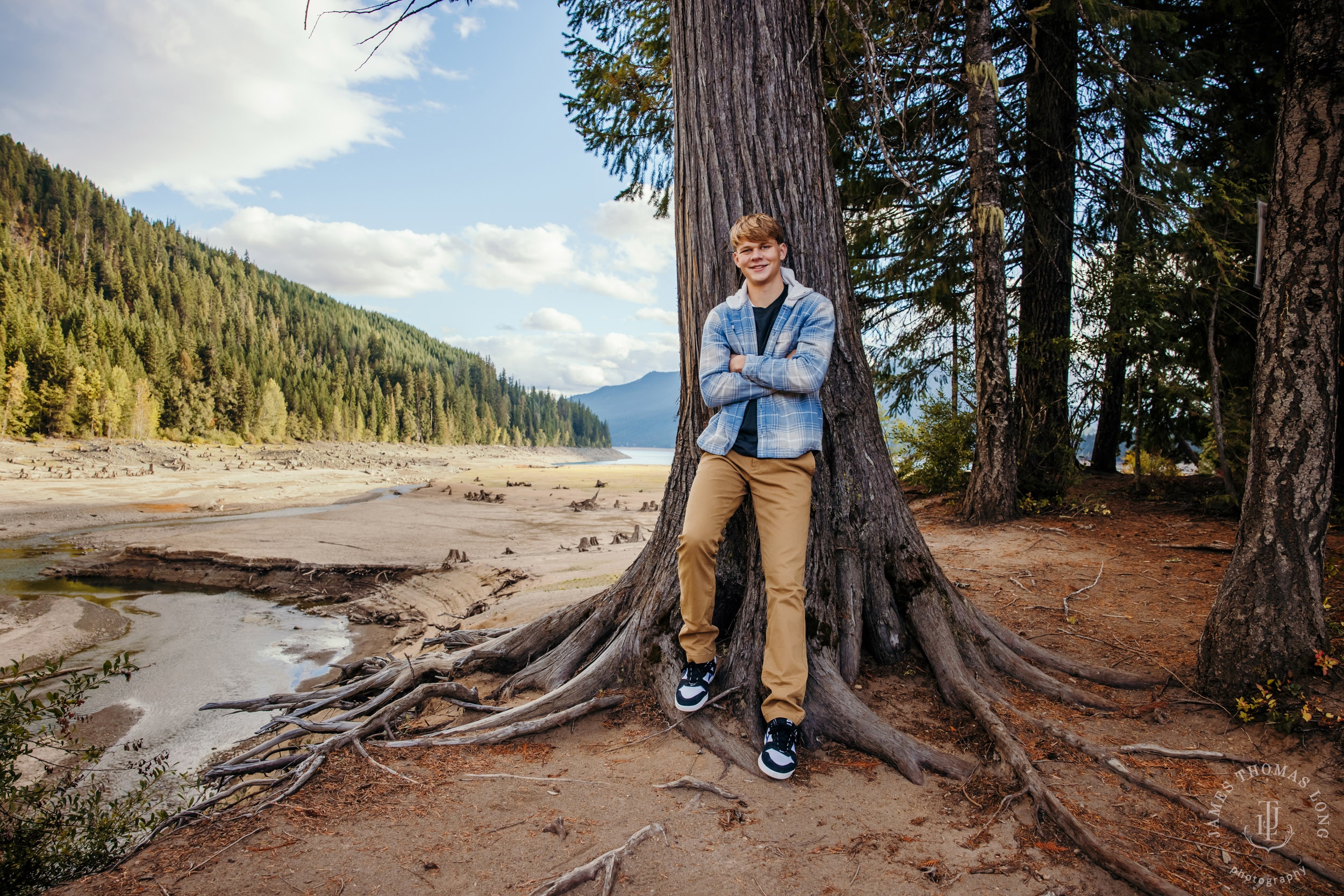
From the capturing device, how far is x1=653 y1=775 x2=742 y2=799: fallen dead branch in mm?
2535

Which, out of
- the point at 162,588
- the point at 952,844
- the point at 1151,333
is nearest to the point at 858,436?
the point at 952,844

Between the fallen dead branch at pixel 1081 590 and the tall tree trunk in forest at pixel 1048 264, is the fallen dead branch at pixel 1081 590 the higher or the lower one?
the lower one

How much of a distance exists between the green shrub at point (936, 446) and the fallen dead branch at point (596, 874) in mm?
8817

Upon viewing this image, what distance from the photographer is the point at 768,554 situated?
2.93 meters

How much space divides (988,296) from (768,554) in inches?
252

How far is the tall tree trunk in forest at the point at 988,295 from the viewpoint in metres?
7.34


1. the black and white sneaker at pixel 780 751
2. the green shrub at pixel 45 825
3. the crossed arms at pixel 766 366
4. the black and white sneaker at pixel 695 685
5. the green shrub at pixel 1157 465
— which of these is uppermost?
the crossed arms at pixel 766 366

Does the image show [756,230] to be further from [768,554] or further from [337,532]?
[337,532]

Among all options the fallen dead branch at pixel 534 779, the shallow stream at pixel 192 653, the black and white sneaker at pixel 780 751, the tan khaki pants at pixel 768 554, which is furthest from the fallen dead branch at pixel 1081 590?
the shallow stream at pixel 192 653

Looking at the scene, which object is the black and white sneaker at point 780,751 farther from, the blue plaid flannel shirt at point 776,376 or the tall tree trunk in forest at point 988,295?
the tall tree trunk in forest at point 988,295

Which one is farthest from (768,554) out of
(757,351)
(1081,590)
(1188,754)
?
(1081,590)

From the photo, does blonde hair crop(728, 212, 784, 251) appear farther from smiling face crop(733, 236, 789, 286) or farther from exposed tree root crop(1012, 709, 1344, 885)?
exposed tree root crop(1012, 709, 1344, 885)

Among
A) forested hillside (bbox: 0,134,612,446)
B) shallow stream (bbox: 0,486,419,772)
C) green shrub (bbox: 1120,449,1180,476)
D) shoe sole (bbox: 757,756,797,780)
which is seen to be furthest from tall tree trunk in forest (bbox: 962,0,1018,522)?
forested hillside (bbox: 0,134,612,446)

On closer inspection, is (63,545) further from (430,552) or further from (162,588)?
(430,552)
